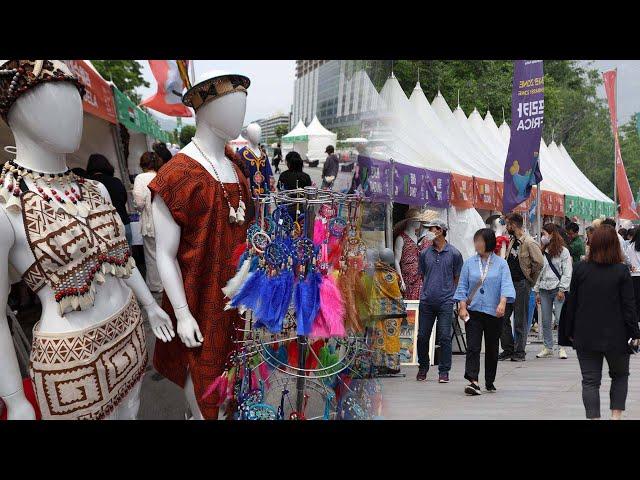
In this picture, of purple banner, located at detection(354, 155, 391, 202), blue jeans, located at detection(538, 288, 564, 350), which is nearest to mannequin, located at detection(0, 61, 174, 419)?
purple banner, located at detection(354, 155, 391, 202)

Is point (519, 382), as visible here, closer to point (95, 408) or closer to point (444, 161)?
point (444, 161)

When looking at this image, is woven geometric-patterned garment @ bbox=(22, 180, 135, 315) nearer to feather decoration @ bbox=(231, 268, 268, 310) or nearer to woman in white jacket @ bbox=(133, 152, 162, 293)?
feather decoration @ bbox=(231, 268, 268, 310)

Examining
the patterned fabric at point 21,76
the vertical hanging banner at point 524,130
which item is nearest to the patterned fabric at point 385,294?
the patterned fabric at point 21,76

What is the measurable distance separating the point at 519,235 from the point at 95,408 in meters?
6.02

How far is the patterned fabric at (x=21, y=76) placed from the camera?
80.0 inches

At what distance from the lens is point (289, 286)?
2.22 m

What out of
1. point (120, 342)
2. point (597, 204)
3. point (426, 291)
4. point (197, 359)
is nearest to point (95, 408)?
point (120, 342)

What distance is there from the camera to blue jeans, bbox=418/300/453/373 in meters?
5.83

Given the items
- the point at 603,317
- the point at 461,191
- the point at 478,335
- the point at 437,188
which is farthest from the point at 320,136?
the point at 461,191

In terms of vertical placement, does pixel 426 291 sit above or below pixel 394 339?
above

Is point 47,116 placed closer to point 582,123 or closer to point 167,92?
point 167,92

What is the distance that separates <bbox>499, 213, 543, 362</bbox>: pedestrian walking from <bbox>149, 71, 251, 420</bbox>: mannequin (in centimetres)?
521

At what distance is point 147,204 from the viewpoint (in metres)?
5.81

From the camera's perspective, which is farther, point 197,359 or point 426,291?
point 426,291
